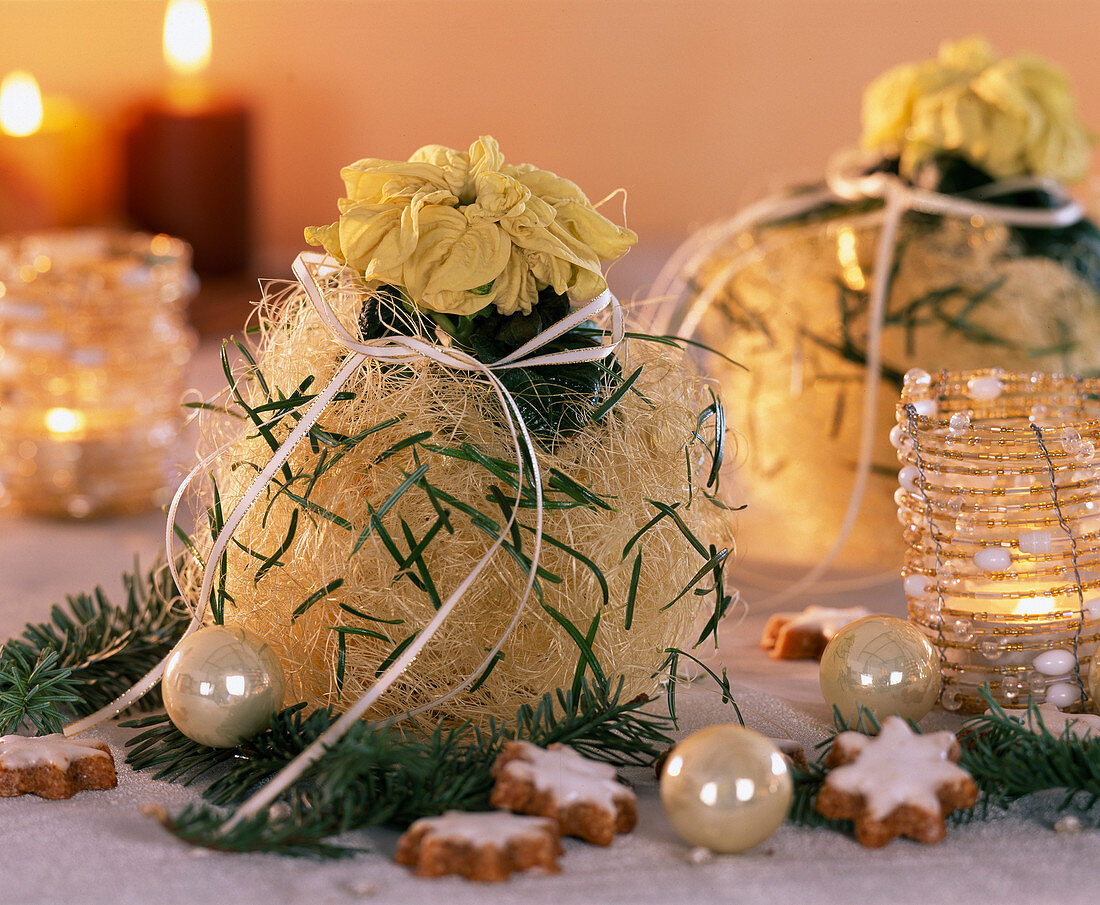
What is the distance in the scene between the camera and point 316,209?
194 cm

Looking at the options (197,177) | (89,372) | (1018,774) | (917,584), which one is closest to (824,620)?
(917,584)

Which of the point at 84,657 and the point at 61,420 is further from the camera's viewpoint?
the point at 61,420

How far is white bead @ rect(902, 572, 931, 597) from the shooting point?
624 mm

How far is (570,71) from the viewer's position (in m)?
1.82

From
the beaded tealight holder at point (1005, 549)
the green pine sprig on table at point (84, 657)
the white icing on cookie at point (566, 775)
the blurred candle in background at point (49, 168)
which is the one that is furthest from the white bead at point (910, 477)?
the blurred candle in background at point (49, 168)

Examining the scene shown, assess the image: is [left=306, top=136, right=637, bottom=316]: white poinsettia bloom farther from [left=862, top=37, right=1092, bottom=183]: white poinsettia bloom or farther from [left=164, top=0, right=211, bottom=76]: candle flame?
[left=164, top=0, right=211, bottom=76]: candle flame

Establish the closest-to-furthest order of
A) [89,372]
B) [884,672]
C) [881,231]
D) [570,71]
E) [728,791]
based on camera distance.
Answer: [728,791] → [884,672] → [881,231] → [89,372] → [570,71]

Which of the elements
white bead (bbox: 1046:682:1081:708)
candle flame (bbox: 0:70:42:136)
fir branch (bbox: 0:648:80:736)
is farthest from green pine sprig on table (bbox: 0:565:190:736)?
candle flame (bbox: 0:70:42:136)

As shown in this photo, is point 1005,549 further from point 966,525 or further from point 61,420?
point 61,420

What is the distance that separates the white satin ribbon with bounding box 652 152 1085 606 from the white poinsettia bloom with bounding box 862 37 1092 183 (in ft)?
0.06

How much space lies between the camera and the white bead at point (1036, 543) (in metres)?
0.60

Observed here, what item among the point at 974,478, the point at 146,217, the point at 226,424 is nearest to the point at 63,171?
the point at 146,217

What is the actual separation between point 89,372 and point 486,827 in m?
0.68

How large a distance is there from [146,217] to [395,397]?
1.37 m
